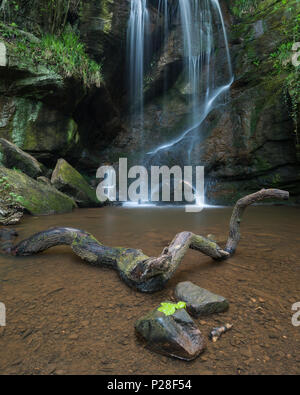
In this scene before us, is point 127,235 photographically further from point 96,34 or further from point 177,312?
point 96,34

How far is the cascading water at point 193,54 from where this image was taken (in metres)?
10.2

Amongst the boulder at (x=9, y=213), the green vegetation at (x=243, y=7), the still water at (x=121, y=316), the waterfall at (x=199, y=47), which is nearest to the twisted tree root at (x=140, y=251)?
the still water at (x=121, y=316)

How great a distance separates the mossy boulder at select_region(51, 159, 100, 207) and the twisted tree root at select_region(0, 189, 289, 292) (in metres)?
3.79

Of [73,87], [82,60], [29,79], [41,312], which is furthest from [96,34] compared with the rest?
[41,312]

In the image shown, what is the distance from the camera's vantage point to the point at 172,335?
0.99 m

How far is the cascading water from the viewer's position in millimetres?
10234

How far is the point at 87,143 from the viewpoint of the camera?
10.1 m

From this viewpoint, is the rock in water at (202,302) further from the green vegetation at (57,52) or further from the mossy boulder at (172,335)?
the green vegetation at (57,52)

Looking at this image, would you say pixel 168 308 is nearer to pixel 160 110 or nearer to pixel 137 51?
pixel 160 110

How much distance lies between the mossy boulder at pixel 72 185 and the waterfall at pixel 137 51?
5853 mm

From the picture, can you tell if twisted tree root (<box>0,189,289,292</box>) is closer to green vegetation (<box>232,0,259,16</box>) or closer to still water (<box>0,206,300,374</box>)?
still water (<box>0,206,300,374</box>)

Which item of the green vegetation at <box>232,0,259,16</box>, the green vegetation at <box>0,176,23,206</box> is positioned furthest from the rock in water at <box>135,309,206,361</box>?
the green vegetation at <box>232,0,259,16</box>

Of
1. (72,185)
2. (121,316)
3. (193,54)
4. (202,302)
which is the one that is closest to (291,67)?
(193,54)
